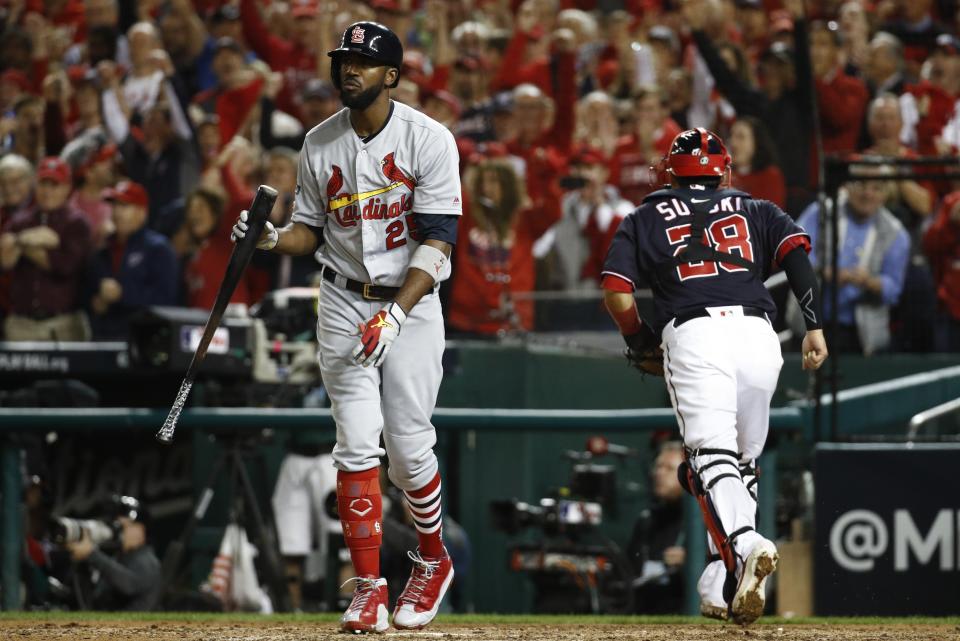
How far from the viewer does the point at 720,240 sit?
499 centimetres

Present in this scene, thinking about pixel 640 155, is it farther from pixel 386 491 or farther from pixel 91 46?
pixel 91 46

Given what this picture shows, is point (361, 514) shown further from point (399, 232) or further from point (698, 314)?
point (698, 314)

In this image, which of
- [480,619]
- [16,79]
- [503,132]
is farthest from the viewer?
[16,79]

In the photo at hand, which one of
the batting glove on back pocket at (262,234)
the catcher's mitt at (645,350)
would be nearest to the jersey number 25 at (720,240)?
the catcher's mitt at (645,350)

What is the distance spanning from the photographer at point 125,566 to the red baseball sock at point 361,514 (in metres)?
2.61

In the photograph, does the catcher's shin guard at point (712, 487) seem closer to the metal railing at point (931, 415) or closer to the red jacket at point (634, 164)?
the metal railing at point (931, 415)

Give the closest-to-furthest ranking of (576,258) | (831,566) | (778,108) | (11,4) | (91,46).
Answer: (831,566) → (778,108) → (576,258) → (91,46) → (11,4)

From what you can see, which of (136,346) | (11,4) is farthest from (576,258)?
(11,4)

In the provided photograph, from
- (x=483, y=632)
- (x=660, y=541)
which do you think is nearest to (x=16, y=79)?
(x=660, y=541)

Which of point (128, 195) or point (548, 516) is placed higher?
point (128, 195)

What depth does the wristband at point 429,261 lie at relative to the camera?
4809 millimetres

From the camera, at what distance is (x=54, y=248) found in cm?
968

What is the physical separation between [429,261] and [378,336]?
31 cm

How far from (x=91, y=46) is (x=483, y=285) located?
16.7 feet
